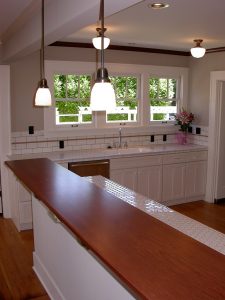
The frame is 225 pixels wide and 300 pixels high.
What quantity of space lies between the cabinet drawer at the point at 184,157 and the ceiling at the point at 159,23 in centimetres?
171

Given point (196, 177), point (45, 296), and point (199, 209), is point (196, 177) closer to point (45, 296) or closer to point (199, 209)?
point (199, 209)

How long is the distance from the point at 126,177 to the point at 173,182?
890mm

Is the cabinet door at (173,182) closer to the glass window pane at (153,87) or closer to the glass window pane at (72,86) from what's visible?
the glass window pane at (153,87)

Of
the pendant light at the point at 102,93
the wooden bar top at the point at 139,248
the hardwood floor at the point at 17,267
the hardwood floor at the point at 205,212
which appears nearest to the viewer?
the wooden bar top at the point at 139,248

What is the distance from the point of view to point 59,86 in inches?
209

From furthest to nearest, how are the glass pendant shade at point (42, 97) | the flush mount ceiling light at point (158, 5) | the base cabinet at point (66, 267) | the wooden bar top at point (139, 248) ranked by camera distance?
1. the flush mount ceiling light at point (158, 5)
2. the glass pendant shade at point (42, 97)
3. the base cabinet at point (66, 267)
4. the wooden bar top at point (139, 248)

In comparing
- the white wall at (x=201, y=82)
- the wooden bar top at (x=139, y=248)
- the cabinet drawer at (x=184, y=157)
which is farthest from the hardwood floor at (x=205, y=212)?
the wooden bar top at (x=139, y=248)

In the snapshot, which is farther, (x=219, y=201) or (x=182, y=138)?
(x=182, y=138)

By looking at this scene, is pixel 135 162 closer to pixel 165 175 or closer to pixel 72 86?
pixel 165 175

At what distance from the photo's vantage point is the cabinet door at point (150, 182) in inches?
212

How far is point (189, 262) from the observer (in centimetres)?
153

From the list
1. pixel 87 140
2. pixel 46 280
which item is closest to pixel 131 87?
pixel 87 140

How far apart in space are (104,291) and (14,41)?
2848 mm

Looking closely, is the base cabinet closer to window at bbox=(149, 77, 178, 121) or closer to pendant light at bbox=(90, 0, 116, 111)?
pendant light at bbox=(90, 0, 116, 111)
